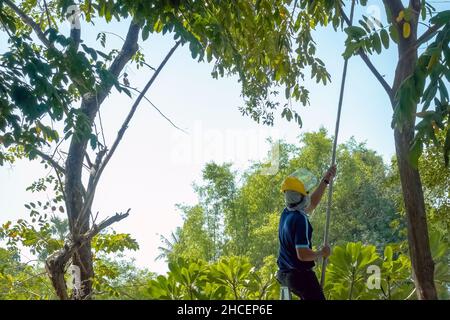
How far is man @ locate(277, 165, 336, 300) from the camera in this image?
2225 millimetres

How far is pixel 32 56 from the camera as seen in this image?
2148mm

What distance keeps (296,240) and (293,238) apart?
0.04 m

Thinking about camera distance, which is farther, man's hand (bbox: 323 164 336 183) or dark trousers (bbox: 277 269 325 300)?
man's hand (bbox: 323 164 336 183)

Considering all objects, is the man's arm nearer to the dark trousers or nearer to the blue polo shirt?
the blue polo shirt

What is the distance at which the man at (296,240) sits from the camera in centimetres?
222

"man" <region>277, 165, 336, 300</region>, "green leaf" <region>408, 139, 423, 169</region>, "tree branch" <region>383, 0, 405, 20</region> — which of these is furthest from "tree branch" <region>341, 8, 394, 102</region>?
"green leaf" <region>408, 139, 423, 169</region>

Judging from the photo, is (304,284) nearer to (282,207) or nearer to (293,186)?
(293,186)

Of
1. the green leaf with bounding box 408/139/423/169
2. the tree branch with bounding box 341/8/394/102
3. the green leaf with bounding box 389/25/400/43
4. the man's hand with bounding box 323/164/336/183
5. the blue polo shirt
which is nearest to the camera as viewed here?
the green leaf with bounding box 408/139/423/169

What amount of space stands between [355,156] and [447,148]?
12.7 metres

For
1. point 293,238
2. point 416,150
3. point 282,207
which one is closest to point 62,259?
point 293,238

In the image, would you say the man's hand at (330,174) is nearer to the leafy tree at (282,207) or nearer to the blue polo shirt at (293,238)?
the blue polo shirt at (293,238)

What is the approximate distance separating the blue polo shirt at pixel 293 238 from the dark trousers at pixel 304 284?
25mm

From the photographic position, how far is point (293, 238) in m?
2.24
